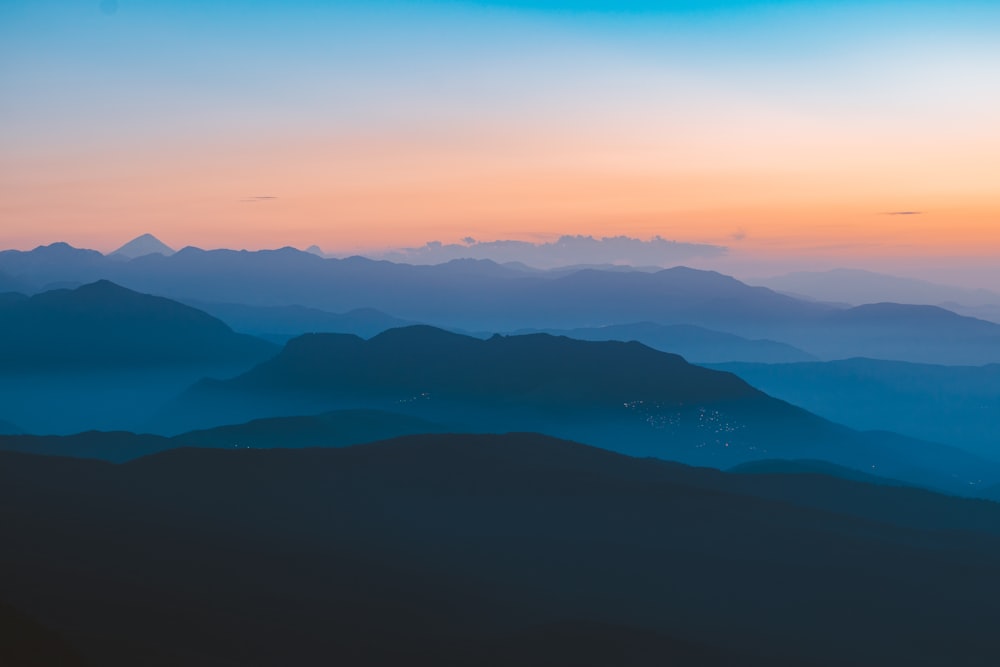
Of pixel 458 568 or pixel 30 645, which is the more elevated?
pixel 30 645

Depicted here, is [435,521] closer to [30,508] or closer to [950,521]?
[30,508]

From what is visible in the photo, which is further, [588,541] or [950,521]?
[950,521]

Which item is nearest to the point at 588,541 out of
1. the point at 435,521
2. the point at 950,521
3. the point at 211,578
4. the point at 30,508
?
the point at 435,521

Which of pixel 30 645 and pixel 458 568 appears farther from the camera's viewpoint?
pixel 458 568

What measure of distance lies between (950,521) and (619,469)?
63.0m

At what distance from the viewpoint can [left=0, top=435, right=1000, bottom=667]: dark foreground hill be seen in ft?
230

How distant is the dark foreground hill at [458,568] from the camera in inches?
2756

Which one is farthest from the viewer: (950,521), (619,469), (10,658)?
(950,521)

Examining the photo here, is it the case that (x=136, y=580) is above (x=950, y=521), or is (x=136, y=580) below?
above

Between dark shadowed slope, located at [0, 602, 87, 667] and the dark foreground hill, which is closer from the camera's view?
dark shadowed slope, located at [0, 602, 87, 667]

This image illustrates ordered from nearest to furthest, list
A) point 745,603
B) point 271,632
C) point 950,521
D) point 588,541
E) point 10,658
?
point 10,658, point 271,632, point 745,603, point 588,541, point 950,521

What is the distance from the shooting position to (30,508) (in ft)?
310

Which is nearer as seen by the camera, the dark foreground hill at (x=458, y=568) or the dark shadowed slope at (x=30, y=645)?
the dark shadowed slope at (x=30, y=645)

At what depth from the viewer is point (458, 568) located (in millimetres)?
90125
